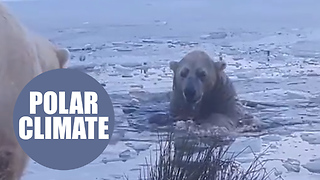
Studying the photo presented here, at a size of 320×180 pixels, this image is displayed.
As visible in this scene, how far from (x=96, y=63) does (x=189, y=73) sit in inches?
15.7

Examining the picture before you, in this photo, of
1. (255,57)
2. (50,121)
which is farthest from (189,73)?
(50,121)

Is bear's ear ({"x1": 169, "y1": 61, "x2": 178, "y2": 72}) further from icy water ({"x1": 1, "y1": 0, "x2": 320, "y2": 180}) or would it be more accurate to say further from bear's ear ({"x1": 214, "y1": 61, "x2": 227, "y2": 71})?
bear's ear ({"x1": 214, "y1": 61, "x2": 227, "y2": 71})

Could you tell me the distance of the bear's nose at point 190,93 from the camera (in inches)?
91.8

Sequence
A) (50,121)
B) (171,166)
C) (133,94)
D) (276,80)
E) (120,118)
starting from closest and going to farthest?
(50,121)
(171,166)
(120,118)
(133,94)
(276,80)

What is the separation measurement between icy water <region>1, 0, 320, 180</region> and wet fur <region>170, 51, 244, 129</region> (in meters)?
0.06

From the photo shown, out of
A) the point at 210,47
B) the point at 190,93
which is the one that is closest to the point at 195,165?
the point at 190,93

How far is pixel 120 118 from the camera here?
2289 millimetres

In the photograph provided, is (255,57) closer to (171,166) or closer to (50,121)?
(171,166)

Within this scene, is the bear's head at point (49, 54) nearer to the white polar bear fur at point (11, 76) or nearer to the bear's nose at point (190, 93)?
the white polar bear fur at point (11, 76)

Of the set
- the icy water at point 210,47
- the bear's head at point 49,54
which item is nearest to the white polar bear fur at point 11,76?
the bear's head at point 49,54

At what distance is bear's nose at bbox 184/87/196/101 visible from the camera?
2.33 m

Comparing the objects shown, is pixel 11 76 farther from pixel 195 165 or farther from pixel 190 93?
pixel 190 93

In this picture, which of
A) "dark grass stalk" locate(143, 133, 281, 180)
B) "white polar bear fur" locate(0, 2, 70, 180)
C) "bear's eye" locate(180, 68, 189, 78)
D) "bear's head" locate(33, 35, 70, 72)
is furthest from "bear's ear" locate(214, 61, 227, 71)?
"white polar bear fur" locate(0, 2, 70, 180)

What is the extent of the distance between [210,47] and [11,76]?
3.60ft
